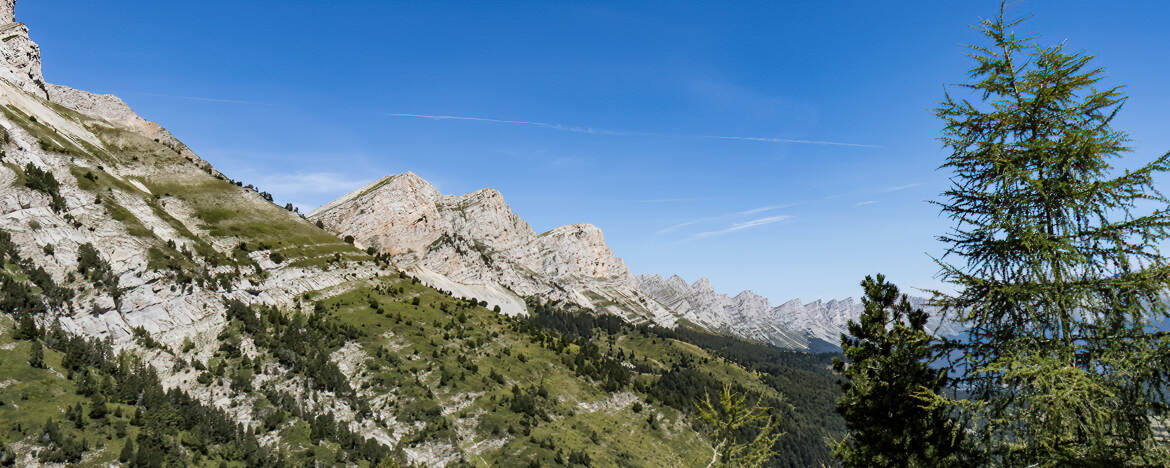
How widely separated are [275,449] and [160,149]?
424 feet

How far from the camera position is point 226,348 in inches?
3268

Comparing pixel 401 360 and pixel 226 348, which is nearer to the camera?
pixel 226 348

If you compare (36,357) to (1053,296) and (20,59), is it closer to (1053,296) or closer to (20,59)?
(1053,296)

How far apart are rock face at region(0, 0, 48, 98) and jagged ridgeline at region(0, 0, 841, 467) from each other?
0.59m

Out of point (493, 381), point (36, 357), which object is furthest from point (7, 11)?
point (493, 381)

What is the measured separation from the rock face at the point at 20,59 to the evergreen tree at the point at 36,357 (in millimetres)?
117629

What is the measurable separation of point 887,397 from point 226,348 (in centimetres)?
10192

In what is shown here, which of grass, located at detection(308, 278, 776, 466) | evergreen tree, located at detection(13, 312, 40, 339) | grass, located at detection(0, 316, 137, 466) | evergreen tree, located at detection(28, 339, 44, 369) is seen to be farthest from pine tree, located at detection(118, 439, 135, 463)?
grass, located at detection(308, 278, 776, 466)

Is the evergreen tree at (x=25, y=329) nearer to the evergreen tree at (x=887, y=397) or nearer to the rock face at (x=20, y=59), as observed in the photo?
the evergreen tree at (x=887, y=397)

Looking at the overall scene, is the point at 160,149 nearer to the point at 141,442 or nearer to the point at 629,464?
the point at 141,442

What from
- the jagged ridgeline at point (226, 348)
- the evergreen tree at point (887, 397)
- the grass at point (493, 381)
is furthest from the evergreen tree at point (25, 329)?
the evergreen tree at point (887, 397)

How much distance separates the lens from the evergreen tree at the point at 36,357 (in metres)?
51.8

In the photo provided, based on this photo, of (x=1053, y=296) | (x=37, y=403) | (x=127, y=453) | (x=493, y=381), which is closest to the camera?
(x=1053, y=296)

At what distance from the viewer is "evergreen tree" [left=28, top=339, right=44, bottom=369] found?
Result: 170ft
